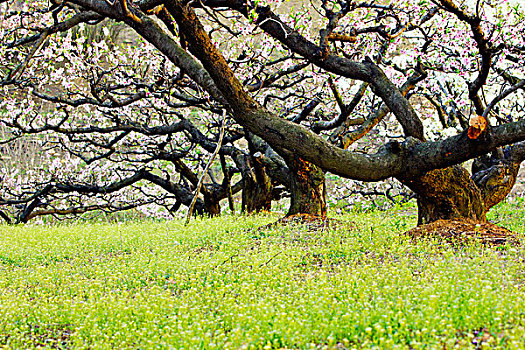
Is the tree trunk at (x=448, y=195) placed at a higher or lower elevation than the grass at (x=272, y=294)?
higher

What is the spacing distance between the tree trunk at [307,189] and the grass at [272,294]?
4.35 ft

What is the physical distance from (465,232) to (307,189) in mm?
3409

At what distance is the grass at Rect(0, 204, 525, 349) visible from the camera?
3.71 meters

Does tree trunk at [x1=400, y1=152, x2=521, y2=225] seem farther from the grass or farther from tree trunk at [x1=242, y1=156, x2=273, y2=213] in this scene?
tree trunk at [x1=242, y1=156, x2=273, y2=213]

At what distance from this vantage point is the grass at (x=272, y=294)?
3.71 metres

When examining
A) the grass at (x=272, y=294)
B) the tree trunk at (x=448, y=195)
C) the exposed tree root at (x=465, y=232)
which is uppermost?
the tree trunk at (x=448, y=195)

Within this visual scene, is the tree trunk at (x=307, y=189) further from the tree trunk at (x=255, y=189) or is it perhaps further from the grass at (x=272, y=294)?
the tree trunk at (x=255, y=189)

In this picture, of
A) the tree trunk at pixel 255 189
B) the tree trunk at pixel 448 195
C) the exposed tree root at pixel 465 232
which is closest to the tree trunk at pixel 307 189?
the tree trunk at pixel 448 195

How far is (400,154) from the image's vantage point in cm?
730

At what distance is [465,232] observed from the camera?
7043mm

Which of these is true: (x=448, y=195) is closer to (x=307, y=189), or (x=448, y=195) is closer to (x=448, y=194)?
(x=448, y=194)

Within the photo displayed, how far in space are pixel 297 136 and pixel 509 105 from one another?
1017 centimetres

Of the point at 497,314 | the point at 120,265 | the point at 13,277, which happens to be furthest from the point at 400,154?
the point at 13,277

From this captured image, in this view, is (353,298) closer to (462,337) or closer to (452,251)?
(462,337)
